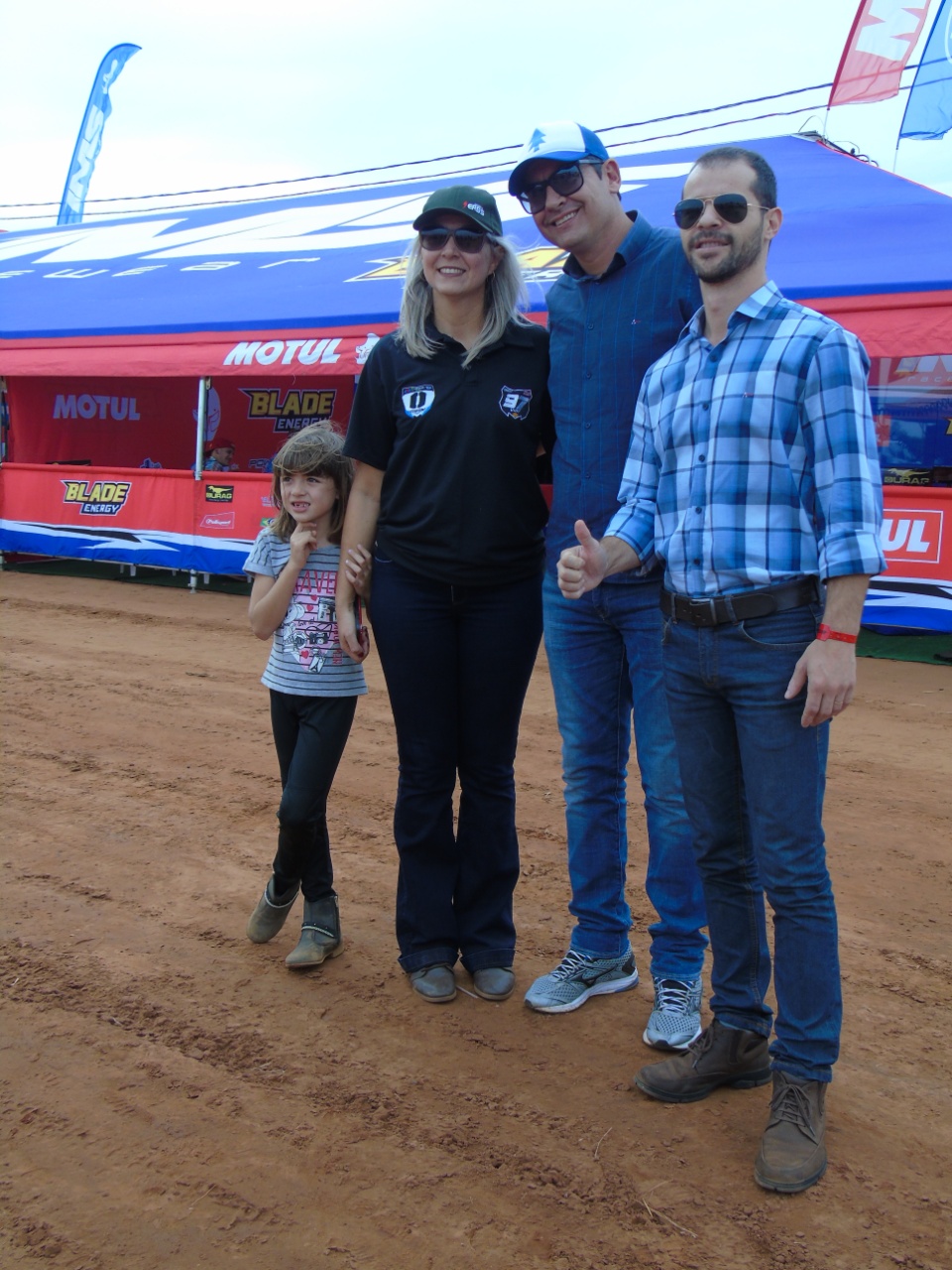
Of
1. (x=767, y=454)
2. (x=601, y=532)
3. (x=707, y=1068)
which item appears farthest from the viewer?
(x=601, y=532)

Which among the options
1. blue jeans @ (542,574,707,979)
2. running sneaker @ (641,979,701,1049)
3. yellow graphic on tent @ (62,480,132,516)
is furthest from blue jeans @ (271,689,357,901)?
yellow graphic on tent @ (62,480,132,516)

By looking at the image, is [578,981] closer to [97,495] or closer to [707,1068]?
[707,1068]

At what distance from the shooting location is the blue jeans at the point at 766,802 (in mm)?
2318

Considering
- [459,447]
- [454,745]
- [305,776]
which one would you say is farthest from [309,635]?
[459,447]

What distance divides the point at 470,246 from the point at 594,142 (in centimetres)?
41

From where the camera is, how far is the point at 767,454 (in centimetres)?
232

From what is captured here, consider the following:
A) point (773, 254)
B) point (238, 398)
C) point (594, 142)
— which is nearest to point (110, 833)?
point (594, 142)

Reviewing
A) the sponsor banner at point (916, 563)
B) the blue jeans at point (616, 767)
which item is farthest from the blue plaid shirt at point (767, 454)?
the sponsor banner at point (916, 563)

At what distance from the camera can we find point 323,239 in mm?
15977

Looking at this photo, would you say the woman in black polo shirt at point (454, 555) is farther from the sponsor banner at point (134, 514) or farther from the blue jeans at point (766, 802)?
the sponsor banner at point (134, 514)

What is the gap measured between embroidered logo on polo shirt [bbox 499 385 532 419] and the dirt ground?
1658 mm

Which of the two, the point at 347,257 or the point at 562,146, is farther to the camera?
the point at 347,257

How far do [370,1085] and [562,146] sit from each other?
2.37 meters

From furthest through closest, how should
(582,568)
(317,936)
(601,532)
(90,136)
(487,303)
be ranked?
(90,136) < (317,936) < (487,303) < (601,532) < (582,568)
